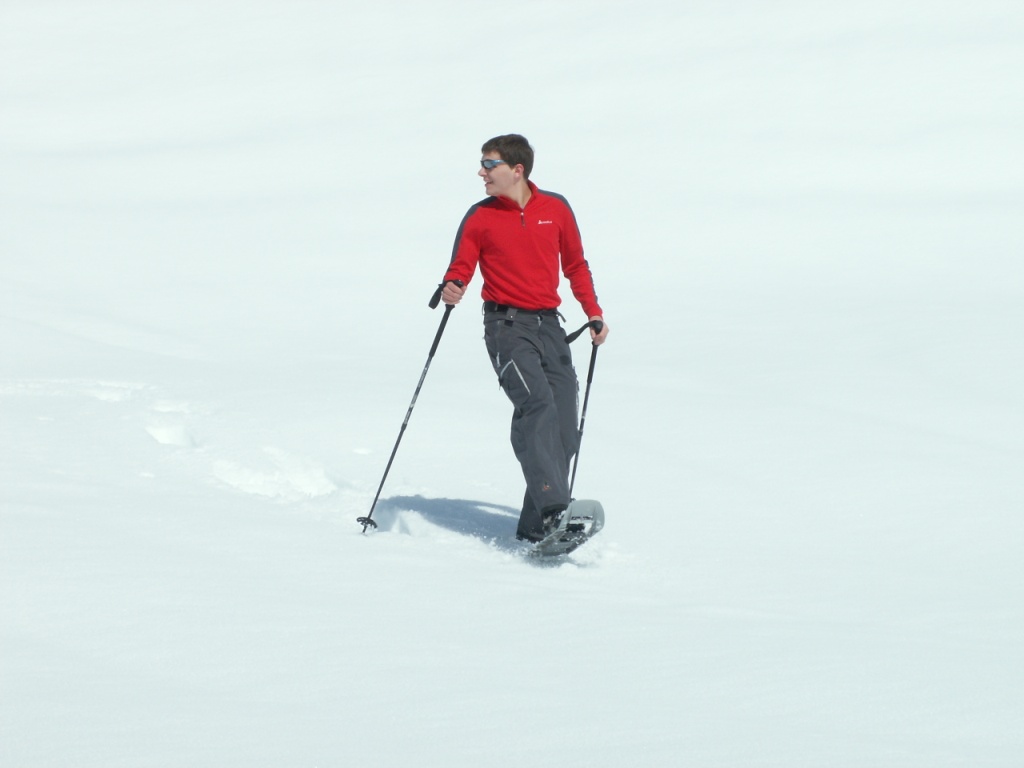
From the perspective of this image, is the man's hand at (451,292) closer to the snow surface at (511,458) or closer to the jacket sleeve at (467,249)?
the jacket sleeve at (467,249)

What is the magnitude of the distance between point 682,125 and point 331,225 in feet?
29.3

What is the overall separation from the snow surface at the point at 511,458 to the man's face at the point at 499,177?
162 cm

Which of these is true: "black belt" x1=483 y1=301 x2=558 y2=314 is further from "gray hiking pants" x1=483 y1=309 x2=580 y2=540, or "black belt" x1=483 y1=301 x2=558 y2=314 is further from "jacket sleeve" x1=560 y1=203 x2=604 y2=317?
"jacket sleeve" x1=560 y1=203 x2=604 y2=317

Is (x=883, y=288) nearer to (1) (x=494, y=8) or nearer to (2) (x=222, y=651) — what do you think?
(2) (x=222, y=651)

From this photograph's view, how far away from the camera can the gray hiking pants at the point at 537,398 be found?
5.68m

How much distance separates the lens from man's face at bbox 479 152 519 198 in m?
5.75

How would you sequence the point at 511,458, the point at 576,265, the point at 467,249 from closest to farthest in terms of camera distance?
the point at 467,249 → the point at 576,265 → the point at 511,458

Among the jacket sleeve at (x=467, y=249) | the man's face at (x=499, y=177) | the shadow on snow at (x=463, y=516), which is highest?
the man's face at (x=499, y=177)

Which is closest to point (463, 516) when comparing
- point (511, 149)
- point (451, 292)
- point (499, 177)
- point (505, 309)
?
point (505, 309)

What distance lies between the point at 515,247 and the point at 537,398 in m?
0.70

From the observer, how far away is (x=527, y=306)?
5.91 metres

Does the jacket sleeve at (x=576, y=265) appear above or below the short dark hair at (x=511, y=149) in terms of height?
below

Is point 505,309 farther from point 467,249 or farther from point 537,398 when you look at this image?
point 537,398

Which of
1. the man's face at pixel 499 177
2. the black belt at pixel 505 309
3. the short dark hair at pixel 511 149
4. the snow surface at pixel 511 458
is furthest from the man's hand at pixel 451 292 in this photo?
the snow surface at pixel 511 458
